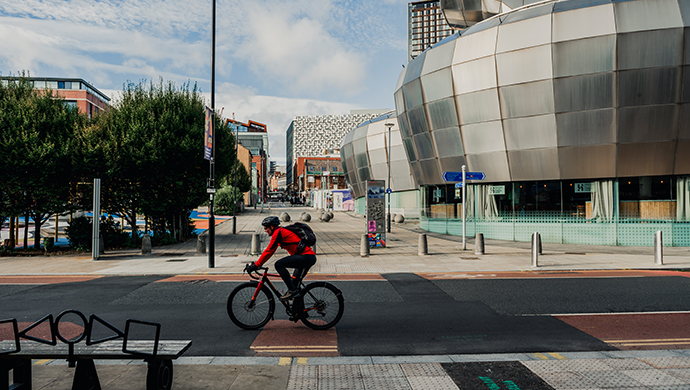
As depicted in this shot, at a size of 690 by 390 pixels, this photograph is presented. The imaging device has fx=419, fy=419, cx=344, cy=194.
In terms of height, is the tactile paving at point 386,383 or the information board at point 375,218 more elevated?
the information board at point 375,218

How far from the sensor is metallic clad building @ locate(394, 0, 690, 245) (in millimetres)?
18547

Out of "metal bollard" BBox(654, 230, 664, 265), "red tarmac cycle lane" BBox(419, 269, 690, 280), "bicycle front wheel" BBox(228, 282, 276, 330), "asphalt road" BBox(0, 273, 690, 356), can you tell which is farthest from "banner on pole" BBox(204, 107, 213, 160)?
"metal bollard" BBox(654, 230, 664, 265)

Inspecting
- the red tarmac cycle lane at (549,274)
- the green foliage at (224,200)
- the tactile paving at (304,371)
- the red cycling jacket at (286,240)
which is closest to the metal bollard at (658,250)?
the red tarmac cycle lane at (549,274)

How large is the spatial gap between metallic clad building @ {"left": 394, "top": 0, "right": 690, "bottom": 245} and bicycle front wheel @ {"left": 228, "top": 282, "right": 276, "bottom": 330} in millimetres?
18297

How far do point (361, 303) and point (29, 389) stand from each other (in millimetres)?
5628

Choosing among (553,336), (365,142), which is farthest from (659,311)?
(365,142)

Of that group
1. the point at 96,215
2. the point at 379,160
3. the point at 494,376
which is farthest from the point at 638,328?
the point at 379,160

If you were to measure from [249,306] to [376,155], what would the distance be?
45.9 meters

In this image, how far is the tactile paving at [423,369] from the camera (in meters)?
4.84

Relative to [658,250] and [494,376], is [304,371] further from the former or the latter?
[658,250]

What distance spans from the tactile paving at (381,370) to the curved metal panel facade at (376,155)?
129ft

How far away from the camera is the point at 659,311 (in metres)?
7.72

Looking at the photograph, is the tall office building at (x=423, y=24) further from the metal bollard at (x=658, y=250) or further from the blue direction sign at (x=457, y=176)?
the metal bollard at (x=658, y=250)

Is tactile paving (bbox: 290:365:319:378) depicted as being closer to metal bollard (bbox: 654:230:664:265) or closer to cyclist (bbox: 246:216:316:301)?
cyclist (bbox: 246:216:316:301)
